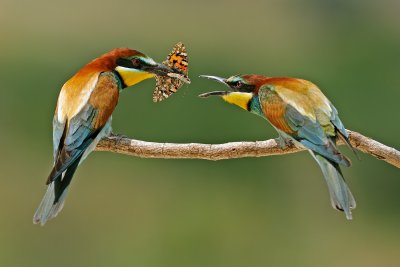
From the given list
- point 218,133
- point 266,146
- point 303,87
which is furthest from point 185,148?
point 218,133

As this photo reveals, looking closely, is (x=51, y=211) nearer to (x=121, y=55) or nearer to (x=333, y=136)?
(x=121, y=55)

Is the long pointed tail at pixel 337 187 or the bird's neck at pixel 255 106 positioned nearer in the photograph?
the long pointed tail at pixel 337 187

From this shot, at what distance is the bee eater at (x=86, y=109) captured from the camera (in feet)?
6.19

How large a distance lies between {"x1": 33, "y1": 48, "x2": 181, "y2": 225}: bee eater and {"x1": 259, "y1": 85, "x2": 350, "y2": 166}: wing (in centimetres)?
29

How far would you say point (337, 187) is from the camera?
189 cm

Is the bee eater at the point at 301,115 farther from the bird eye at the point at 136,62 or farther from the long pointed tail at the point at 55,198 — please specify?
the long pointed tail at the point at 55,198

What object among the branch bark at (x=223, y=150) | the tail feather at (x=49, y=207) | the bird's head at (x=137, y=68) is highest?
the bird's head at (x=137, y=68)

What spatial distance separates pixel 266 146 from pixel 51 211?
63cm

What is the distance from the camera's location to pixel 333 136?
6.52 feet

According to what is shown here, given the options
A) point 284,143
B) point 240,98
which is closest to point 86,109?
point 240,98

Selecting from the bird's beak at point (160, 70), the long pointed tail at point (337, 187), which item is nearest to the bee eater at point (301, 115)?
the long pointed tail at point (337, 187)

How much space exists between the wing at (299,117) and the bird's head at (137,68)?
0.92ft

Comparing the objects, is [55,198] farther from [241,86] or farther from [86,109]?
[241,86]

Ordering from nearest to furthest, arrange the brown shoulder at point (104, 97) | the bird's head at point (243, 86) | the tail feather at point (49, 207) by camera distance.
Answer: the tail feather at point (49, 207), the brown shoulder at point (104, 97), the bird's head at point (243, 86)
